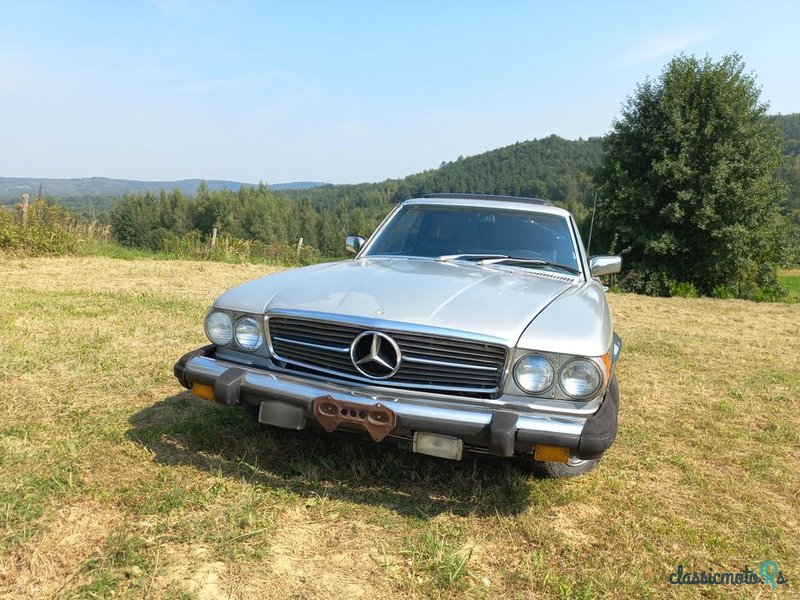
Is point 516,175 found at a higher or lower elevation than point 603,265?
higher

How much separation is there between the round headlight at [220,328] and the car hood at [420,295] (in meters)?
0.06

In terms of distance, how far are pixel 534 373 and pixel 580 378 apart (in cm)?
20

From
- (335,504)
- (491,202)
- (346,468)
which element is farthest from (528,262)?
(335,504)

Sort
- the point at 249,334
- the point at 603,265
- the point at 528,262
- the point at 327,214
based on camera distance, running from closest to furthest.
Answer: the point at 249,334, the point at 528,262, the point at 603,265, the point at 327,214

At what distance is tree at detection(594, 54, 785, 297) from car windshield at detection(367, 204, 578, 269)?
17854 millimetres

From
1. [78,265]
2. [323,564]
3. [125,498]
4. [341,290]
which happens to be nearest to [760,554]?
[323,564]

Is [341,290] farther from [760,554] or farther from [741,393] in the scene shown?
[741,393]

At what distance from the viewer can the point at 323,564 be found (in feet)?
7.13

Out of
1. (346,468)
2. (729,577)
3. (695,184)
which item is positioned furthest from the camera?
(695,184)

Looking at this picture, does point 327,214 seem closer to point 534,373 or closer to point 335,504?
point 335,504

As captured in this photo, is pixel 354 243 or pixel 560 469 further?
pixel 354 243

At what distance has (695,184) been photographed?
65.4 feet

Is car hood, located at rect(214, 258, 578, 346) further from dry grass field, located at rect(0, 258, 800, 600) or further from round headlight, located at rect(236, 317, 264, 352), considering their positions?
dry grass field, located at rect(0, 258, 800, 600)

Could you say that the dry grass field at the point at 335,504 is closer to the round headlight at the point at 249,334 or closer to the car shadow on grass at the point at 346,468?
the car shadow on grass at the point at 346,468
